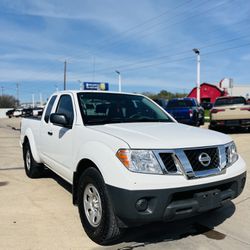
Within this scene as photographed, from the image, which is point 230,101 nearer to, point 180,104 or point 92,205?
point 180,104

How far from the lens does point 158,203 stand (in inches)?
119

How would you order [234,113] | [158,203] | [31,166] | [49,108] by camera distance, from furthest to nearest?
[234,113], [31,166], [49,108], [158,203]

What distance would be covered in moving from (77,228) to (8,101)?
9413 cm

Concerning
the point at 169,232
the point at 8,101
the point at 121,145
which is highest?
the point at 8,101

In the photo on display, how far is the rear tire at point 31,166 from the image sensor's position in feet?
20.8

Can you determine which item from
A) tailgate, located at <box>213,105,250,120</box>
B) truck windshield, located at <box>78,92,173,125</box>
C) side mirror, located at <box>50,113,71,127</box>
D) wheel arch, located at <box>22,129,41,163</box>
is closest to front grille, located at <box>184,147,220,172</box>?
truck windshield, located at <box>78,92,173,125</box>

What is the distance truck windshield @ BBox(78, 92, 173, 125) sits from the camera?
4.37m

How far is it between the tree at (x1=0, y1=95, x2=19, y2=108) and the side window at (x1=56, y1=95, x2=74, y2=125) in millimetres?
90245

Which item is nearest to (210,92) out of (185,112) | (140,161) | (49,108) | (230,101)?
(185,112)

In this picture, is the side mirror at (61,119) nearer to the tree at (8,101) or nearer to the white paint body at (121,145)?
the white paint body at (121,145)

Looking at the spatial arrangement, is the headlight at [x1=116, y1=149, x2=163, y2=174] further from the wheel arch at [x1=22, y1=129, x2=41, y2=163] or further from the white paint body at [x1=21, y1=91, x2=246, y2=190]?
the wheel arch at [x1=22, y1=129, x2=41, y2=163]

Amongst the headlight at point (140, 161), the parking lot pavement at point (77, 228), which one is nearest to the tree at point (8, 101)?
the parking lot pavement at point (77, 228)

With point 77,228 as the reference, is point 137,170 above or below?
above

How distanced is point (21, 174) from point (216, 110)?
9397 mm
